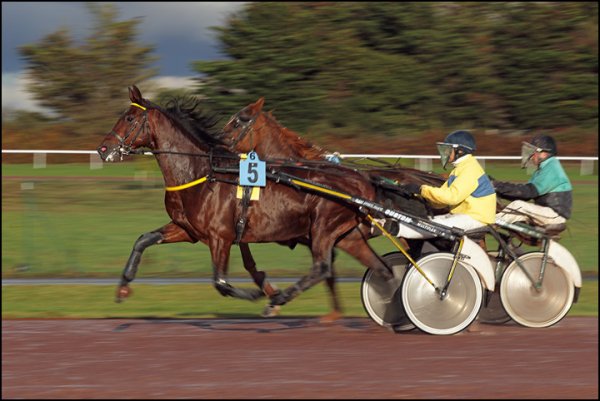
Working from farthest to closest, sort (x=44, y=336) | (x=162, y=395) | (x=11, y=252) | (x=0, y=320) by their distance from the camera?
(x=11, y=252) → (x=0, y=320) → (x=44, y=336) → (x=162, y=395)

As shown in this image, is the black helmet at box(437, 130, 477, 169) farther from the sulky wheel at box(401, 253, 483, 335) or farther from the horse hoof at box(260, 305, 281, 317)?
the horse hoof at box(260, 305, 281, 317)

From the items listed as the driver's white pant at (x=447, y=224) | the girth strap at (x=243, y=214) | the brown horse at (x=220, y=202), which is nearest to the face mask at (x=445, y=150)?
the driver's white pant at (x=447, y=224)

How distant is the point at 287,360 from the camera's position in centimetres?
805

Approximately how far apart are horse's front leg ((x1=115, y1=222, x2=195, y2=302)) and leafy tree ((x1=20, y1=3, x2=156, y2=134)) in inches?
582

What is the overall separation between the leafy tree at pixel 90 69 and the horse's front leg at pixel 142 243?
1479 cm

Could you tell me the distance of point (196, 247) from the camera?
14.5 m

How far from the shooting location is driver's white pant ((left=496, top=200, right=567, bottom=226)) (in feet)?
30.5

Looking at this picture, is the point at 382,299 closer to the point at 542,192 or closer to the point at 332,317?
the point at 332,317

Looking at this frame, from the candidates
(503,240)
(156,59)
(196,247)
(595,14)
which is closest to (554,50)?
(595,14)

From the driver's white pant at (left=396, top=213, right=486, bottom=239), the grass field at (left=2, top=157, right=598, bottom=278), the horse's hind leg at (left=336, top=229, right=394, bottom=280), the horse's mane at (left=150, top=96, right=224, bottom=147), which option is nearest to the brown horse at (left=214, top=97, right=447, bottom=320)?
the horse's mane at (left=150, top=96, right=224, bottom=147)

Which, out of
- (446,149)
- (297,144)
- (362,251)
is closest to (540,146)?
(446,149)

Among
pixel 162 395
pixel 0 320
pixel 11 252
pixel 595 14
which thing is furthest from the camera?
pixel 595 14

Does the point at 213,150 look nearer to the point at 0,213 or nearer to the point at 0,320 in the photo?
the point at 0,320

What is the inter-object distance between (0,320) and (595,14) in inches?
832
